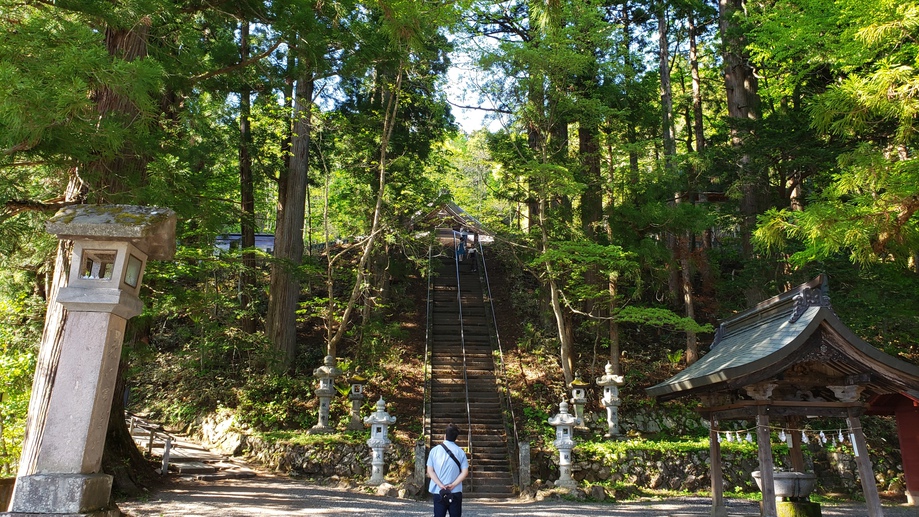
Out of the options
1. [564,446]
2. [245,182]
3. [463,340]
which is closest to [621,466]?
[564,446]

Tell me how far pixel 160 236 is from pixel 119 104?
270cm

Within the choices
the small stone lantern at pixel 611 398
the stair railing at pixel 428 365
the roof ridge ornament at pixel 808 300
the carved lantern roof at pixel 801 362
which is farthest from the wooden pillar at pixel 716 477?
the stair railing at pixel 428 365

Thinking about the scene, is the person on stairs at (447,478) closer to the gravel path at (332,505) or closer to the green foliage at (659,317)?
the gravel path at (332,505)

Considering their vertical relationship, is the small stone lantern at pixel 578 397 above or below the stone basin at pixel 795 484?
above

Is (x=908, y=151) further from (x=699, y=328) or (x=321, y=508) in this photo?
(x=321, y=508)

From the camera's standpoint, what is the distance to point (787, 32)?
39.3 feet

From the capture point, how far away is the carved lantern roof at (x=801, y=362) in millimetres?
6867

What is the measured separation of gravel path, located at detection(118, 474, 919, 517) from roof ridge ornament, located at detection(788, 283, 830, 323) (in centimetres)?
347

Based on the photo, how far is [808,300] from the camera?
7477 millimetres

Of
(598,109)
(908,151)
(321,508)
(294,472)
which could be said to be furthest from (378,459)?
(908,151)

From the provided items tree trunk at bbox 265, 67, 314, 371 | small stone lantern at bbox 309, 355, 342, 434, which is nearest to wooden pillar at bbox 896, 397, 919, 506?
small stone lantern at bbox 309, 355, 342, 434

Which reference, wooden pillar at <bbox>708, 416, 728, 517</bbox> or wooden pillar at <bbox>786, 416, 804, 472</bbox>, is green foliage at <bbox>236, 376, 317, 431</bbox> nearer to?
wooden pillar at <bbox>708, 416, 728, 517</bbox>

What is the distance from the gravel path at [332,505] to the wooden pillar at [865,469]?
248cm

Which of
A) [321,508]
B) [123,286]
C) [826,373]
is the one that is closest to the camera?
[123,286]
